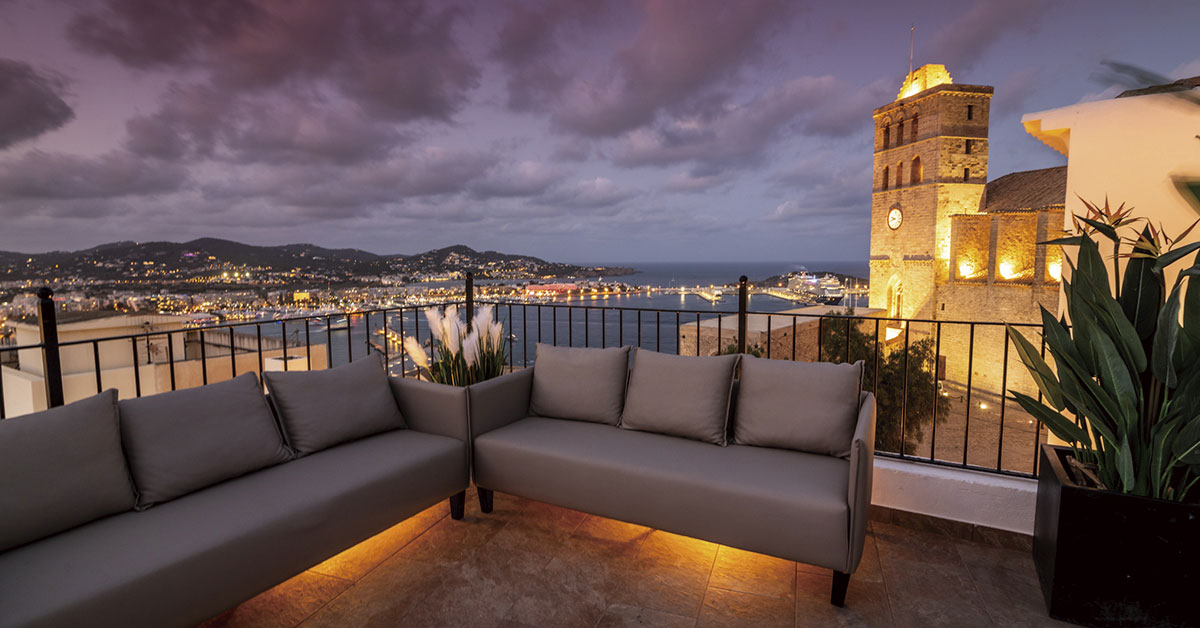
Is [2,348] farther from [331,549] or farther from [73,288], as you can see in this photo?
[73,288]

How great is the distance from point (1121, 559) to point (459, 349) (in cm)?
289

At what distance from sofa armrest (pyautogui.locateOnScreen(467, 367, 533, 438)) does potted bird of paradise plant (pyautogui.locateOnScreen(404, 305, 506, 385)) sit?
0.21 m

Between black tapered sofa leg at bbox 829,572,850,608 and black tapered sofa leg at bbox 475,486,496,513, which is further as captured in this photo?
black tapered sofa leg at bbox 475,486,496,513

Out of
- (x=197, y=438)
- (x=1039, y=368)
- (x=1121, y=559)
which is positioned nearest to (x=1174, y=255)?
(x=1039, y=368)

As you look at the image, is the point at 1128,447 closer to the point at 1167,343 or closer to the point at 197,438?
the point at 1167,343

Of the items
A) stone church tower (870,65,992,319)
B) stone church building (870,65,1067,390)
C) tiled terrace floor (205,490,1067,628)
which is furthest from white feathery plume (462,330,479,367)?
stone church tower (870,65,992,319)

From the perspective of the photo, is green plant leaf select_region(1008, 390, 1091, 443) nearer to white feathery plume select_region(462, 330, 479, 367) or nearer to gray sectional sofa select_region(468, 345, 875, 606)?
gray sectional sofa select_region(468, 345, 875, 606)

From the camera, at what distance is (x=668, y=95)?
1215cm

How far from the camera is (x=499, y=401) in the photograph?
2.85 meters

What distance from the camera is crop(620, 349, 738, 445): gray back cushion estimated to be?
8.50 ft

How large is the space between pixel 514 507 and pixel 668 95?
36.8 feet

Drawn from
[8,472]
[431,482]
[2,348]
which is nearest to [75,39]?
[2,348]

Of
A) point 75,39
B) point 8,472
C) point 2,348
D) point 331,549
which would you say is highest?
point 75,39

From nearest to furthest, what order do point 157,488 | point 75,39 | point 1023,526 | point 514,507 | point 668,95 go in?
point 157,488 → point 1023,526 → point 514,507 → point 75,39 → point 668,95
